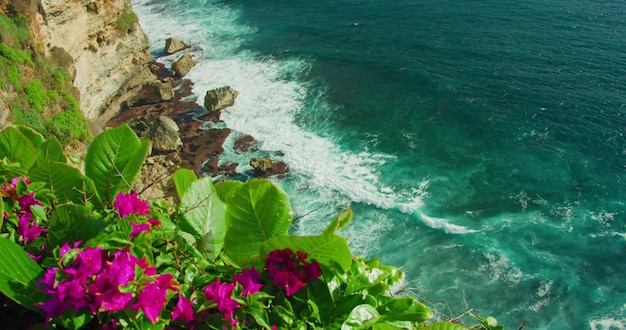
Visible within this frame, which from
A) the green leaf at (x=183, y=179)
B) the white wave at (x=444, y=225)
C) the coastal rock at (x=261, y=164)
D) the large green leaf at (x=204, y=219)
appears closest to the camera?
the large green leaf at (x=204, y=219)

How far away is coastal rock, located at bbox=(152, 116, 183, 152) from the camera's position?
21625mm

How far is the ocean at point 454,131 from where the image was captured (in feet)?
55.7

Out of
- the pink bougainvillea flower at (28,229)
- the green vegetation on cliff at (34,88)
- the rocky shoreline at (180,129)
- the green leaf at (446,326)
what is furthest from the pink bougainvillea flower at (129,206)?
the green vegetation on cliff at (34,88)

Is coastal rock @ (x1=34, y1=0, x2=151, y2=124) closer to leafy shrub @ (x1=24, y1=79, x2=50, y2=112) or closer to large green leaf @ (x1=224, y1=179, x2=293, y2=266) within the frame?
leafy shrub @ (x1=24, y1=79, x2=50, y2=112)

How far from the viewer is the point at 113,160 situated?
10.0 feet

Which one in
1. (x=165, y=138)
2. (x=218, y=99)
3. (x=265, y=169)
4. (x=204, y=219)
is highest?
(x=204, y=219)


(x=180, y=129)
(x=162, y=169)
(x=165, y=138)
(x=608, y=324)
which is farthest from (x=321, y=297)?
(x=180, y=129)

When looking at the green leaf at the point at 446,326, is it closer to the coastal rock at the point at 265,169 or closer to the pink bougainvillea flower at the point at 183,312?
the pink bougainvillea flower at the point at 183,312

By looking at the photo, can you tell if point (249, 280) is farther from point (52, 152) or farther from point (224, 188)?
point (52, 152)

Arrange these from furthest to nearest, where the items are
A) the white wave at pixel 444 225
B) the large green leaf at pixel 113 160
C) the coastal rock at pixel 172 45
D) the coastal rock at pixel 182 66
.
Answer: the coastal rock at pixel 172 45 < the coastal rock at pixel 182 66 < the white wave at pixel 444 225 < the large green leaf at pixel 113 160

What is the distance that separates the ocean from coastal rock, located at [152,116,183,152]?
8.35ft

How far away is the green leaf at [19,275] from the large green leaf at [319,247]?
110 cm

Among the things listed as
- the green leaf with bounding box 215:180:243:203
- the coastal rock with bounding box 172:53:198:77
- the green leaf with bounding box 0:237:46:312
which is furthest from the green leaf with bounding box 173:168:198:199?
the coastal rock with bounding box 172:53:198:77

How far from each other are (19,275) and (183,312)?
0.79 meters
